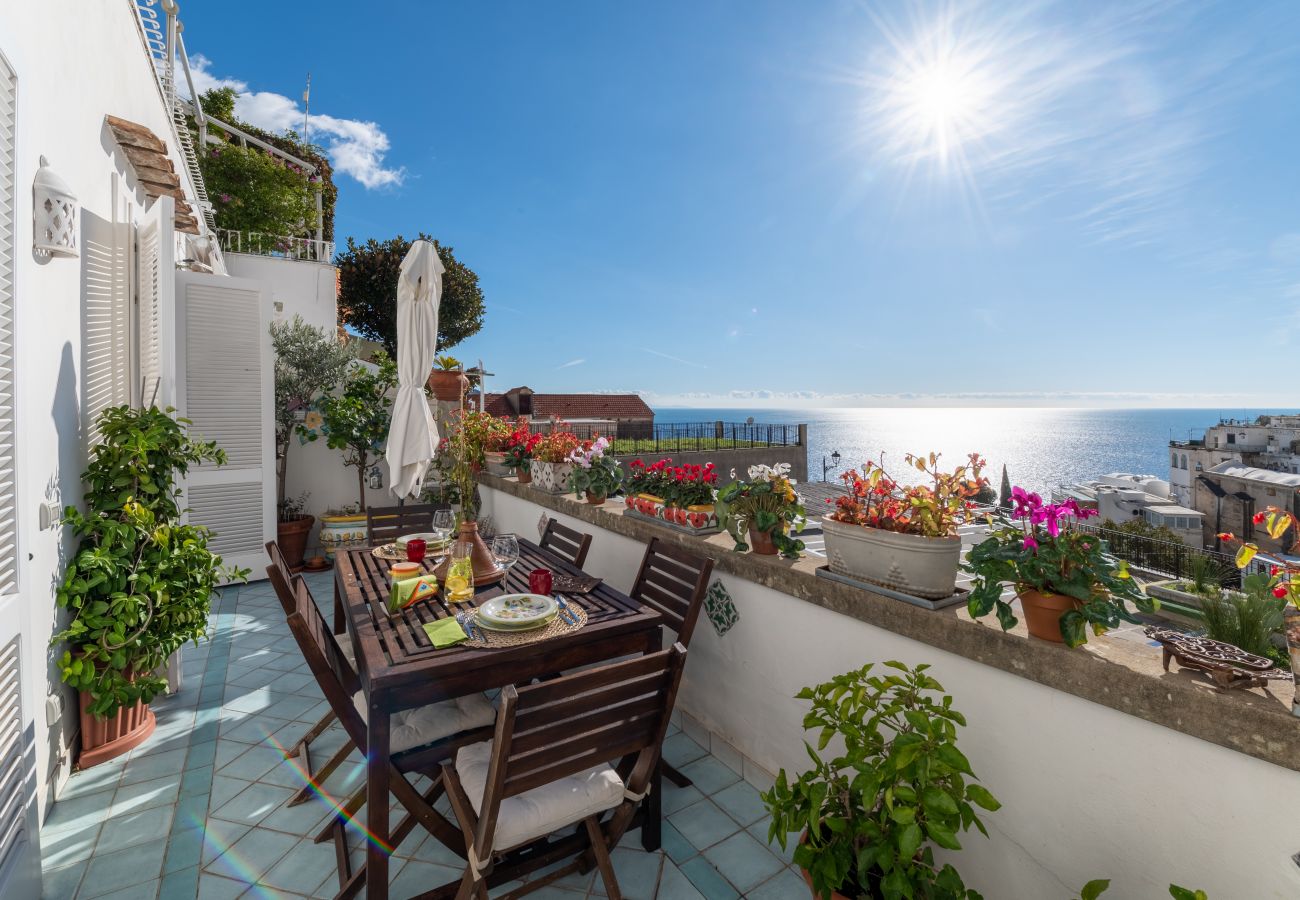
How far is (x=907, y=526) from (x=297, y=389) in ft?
22.0

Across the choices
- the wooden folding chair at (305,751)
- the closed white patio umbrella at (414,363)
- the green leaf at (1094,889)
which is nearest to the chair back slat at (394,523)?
the closed white patio umbrella at (414,363)

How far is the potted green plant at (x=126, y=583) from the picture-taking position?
95.7 inches

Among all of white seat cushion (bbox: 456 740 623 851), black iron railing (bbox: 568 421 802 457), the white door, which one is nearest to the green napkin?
white seat cushion (bbox: 456 740 623 851)

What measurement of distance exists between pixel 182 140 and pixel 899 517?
8677mm

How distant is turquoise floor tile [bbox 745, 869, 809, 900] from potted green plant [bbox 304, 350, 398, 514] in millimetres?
5600

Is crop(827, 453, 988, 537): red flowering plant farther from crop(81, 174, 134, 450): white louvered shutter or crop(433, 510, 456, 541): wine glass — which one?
crop(81, 174, 134, 450): white louvered shutter

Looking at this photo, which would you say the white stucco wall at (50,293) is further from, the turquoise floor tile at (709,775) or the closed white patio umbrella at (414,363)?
the turquoise floor tile at (709,775)

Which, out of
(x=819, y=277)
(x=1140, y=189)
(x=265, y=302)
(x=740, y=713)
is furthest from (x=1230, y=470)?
(x=265, y=302)

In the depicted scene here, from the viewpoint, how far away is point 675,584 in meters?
2.68

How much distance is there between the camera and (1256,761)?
1104mm

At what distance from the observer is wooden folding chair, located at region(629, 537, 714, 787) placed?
2.45m

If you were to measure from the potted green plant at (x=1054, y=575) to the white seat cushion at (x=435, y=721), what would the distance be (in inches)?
69.7

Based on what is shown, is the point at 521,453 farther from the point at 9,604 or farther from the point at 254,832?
the point at 9,604

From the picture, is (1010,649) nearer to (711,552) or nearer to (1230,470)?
(711,552)
